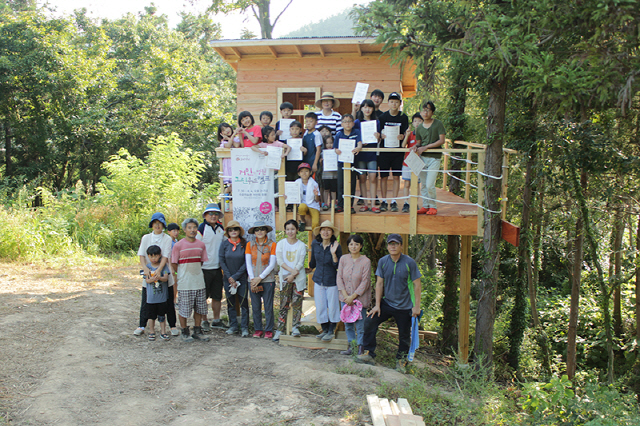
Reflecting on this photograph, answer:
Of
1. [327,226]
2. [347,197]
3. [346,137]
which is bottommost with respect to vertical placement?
[327,226]

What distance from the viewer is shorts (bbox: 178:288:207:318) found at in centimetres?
743

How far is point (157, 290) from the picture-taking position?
725 centimetres

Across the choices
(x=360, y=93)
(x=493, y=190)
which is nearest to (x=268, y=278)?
(x=360, y=93)

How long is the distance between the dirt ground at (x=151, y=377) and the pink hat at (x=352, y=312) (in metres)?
0.61

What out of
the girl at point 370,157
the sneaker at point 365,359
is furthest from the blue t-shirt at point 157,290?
the girl at point 370,157

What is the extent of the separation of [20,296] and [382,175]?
7.21 m

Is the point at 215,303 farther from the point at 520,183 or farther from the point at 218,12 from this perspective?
the point at 218,12

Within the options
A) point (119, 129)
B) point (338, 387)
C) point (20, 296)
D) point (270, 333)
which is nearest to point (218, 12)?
point (119, 129)

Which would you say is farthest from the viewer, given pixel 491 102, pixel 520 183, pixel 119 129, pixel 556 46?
pixel 119 129

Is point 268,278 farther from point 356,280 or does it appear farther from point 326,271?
point 356,280

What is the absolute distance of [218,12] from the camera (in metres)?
24.5

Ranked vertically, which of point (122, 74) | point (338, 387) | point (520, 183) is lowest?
point (338, 387)

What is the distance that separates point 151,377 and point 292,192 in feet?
11.0

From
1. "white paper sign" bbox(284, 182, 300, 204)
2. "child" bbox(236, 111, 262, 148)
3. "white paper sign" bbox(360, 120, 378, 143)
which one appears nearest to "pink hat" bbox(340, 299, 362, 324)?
"white paper sign" bbox(284, 182, 300, 204)
